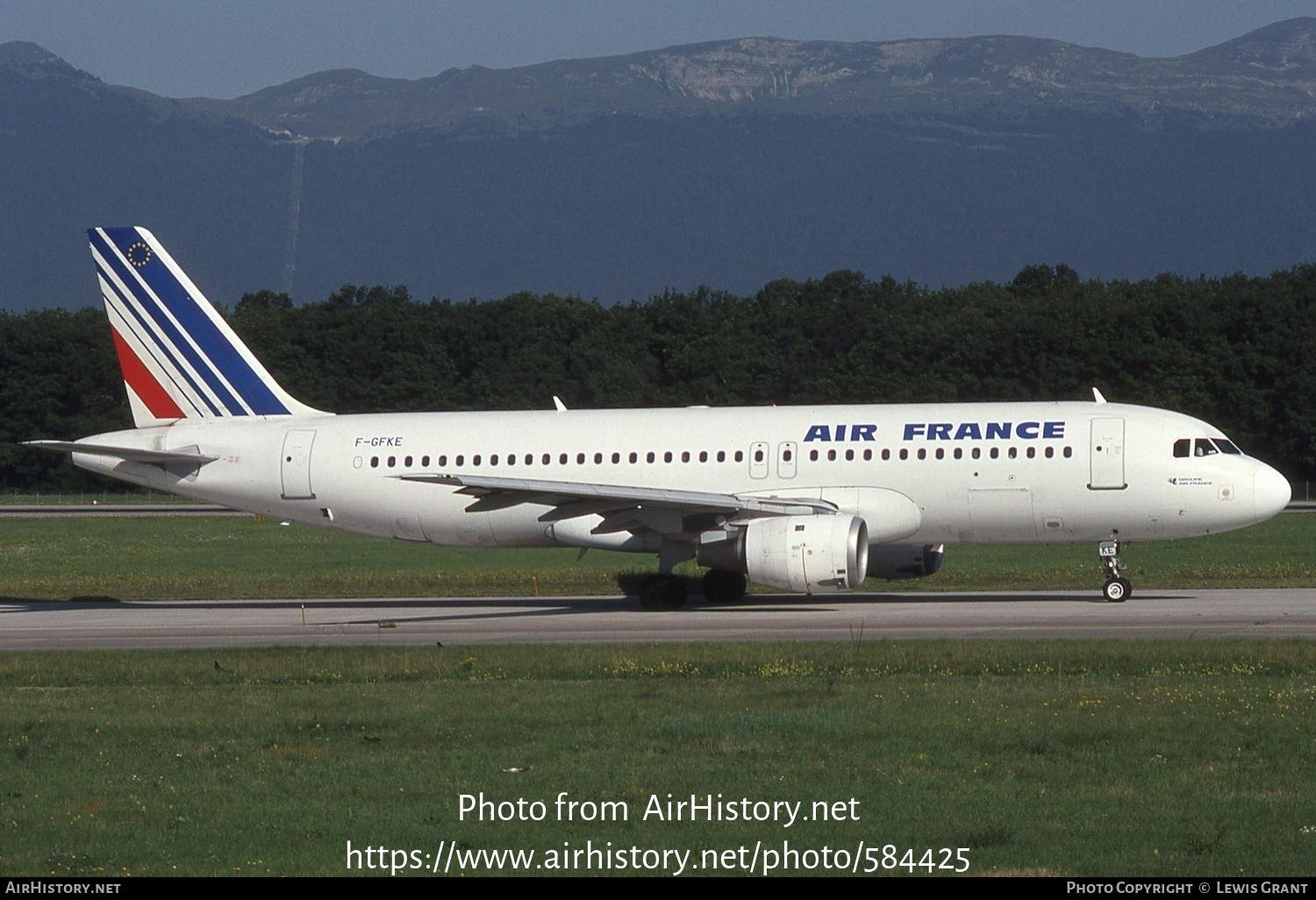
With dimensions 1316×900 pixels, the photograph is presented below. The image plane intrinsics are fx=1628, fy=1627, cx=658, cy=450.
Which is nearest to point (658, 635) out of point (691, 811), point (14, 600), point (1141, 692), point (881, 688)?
point (881, 688)

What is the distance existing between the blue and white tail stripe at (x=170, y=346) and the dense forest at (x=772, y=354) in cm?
5296

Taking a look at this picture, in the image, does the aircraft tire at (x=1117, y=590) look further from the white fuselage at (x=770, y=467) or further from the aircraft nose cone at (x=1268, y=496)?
the aircraft nose cone at (x=1268, y=496)

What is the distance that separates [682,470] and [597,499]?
8.60 feet

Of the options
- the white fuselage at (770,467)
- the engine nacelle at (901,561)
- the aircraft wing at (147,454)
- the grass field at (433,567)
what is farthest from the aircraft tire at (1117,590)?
the aircraft wing at (147,454)

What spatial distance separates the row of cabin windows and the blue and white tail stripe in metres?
3.85

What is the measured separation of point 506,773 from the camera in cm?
1412

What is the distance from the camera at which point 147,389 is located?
34.8 m

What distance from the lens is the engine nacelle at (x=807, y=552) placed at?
1106 inches

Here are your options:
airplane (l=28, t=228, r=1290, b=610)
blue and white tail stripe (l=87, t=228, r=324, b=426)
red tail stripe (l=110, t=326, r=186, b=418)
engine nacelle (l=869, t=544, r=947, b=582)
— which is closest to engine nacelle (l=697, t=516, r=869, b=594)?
airplane (l=28, t=228, r=1290, b=610)

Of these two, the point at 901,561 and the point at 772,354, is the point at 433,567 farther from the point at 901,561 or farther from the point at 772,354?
the point at 772,354

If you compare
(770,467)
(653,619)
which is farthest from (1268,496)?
(653,619)

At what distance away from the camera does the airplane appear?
Result: 29703mm

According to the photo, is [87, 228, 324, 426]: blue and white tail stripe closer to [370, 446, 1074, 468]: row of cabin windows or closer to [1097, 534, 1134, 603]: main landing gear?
[370, 446, 1074, 468]: row of cabin windows

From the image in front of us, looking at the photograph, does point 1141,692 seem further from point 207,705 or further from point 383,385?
point 383,385
